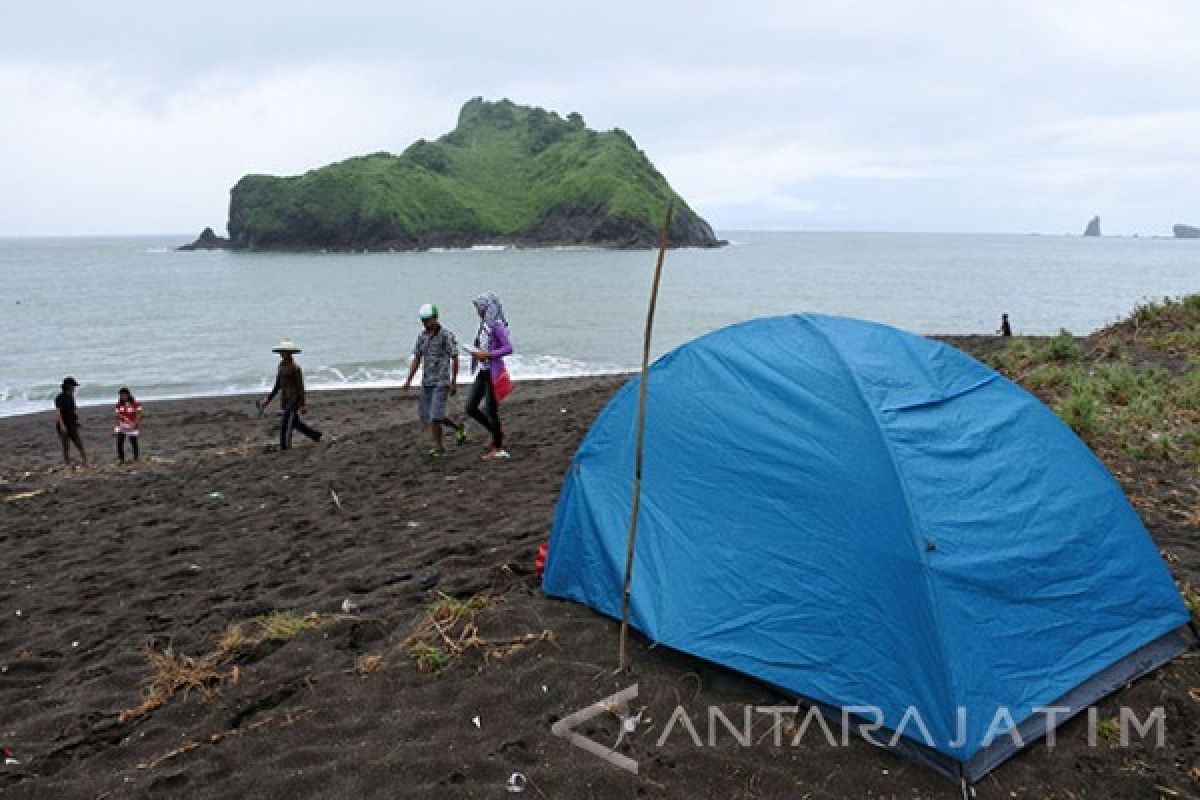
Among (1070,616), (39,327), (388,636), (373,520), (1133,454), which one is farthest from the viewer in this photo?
(39,327)

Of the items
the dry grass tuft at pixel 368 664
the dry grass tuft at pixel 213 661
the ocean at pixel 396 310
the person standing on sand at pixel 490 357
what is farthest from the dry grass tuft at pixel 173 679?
the ocean at pixel 396 310

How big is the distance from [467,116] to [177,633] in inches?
8020

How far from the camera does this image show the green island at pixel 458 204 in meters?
118

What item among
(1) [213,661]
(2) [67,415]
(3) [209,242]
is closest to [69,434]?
(2) [67,415]

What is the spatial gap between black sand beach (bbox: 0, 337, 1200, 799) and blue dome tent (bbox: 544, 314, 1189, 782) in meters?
0.24

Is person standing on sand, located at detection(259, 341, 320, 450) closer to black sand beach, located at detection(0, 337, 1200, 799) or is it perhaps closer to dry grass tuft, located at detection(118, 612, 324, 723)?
black sand beach, located at detection(0, 337, 1200, 799)

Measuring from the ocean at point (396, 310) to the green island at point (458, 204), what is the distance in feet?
98.5

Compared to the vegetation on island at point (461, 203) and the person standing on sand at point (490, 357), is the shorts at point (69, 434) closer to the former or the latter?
the person standing on sand at point (490, 357)

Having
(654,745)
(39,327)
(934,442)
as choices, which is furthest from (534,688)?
(39,327)

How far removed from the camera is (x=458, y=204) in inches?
5133

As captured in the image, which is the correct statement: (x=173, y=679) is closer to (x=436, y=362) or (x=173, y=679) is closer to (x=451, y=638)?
(x=451, y=638)

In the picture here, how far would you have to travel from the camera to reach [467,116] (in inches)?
7662

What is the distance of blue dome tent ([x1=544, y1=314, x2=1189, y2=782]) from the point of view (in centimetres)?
398

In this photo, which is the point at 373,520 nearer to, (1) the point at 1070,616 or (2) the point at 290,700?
(2) the point at 290,700
